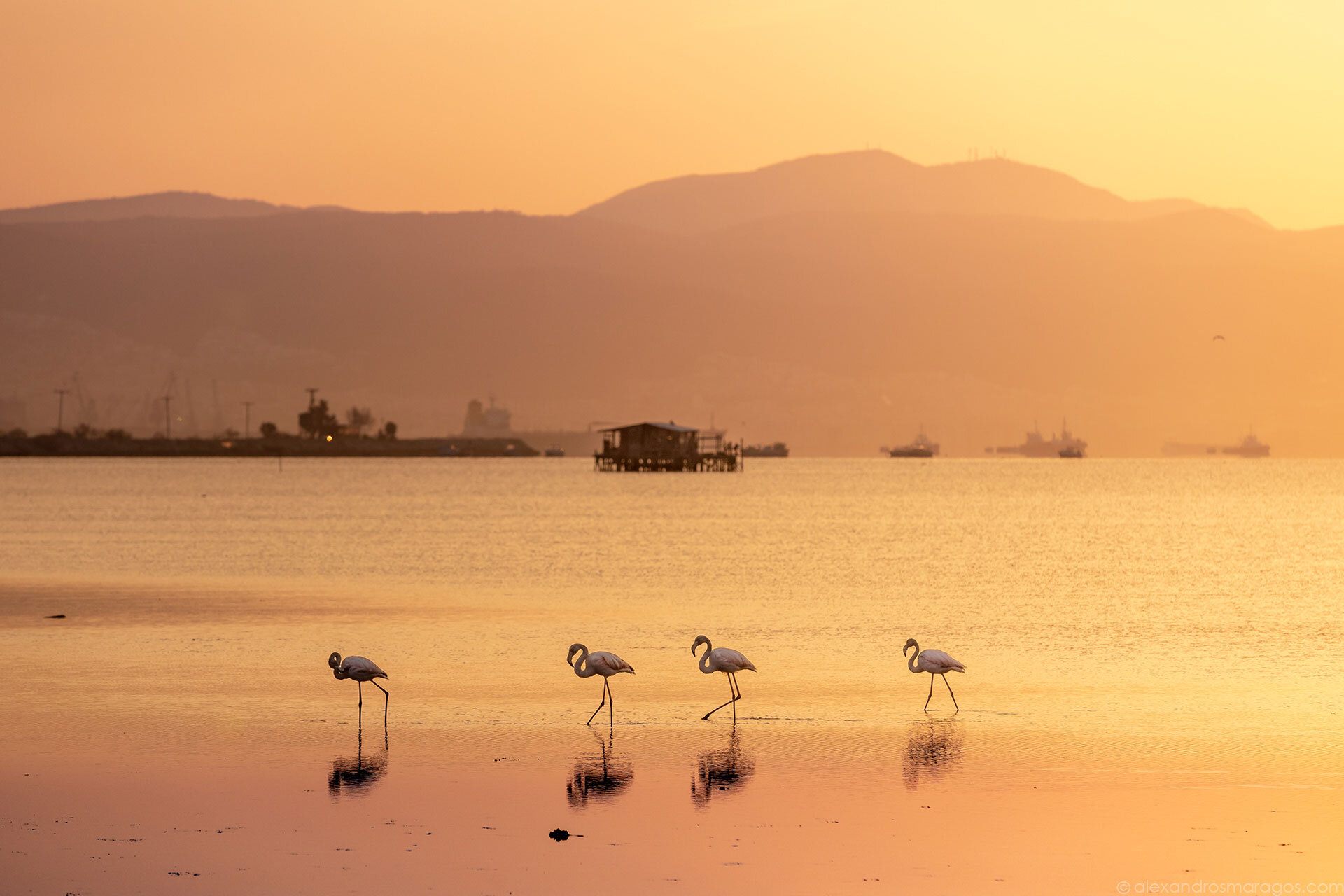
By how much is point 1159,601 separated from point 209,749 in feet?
106

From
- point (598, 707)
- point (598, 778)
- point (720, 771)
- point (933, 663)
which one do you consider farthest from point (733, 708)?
point (598, 778)

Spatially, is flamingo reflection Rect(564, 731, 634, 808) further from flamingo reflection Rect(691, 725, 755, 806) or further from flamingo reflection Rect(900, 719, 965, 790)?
flamingo reflection Rect(900, 719, 965, 790)

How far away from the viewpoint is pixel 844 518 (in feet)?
334

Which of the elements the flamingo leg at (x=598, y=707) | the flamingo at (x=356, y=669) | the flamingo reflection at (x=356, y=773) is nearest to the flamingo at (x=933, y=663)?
the flamingo leg at (x=598, y=707)

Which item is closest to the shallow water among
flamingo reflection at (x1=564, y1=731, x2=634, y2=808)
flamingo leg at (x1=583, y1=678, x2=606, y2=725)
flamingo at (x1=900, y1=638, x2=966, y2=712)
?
flamingo reflection at (x1=564, y1=731, x2=634, y2=808)

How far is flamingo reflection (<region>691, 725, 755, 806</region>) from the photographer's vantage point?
16.7 metres

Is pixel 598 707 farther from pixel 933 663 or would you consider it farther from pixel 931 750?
pixel 931 750

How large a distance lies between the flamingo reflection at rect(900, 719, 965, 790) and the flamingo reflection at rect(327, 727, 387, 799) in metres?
6.43

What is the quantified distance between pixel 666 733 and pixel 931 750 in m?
3.76

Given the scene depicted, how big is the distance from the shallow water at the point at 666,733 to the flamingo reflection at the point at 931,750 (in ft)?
0.23

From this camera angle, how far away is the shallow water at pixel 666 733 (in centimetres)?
1385

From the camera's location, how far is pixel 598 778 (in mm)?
17359

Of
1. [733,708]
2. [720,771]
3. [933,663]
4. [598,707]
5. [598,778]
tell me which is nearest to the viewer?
[598,778]

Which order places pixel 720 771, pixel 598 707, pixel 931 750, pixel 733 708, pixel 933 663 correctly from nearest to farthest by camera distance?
1. pixel 720 771
2. pixel 931 750
3. pixel 933 663
4. pixel 733 708
5. pixel 598 707
